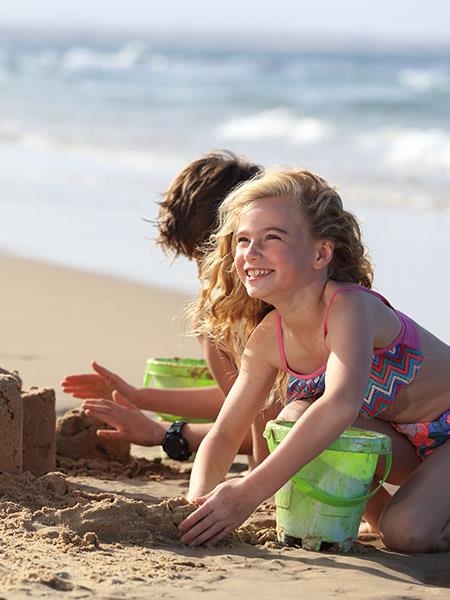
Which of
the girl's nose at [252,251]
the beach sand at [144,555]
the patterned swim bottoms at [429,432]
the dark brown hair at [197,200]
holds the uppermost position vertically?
the dark brown hair at [197,200]

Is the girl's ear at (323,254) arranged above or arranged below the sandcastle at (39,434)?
above

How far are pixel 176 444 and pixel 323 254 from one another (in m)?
1.27

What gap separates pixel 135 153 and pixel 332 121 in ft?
17.5

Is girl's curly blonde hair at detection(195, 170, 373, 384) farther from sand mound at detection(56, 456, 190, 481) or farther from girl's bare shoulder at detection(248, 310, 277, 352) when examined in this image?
sand mound at detection(56, 456, 190, 481)

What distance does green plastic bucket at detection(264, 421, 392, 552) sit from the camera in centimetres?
337

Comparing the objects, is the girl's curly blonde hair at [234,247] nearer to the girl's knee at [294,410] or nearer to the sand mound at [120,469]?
the girl's knee at [294,410]

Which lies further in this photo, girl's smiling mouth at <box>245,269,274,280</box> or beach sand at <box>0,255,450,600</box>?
girl's smiling mouth at <box>245,269,274,280</box>

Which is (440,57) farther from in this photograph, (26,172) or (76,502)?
(76,502)

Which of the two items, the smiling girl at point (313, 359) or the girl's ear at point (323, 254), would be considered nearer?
the smiling girl at point (313, 359)

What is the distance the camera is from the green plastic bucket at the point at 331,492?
11.1 ft

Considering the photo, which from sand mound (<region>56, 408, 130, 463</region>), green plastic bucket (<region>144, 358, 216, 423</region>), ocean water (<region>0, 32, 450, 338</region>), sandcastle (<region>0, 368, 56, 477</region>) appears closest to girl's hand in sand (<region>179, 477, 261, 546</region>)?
sandcastle (<region>0, 368, 56, 477</region>)

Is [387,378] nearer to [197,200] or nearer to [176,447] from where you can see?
[176,447]

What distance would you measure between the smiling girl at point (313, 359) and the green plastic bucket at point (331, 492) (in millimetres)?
99

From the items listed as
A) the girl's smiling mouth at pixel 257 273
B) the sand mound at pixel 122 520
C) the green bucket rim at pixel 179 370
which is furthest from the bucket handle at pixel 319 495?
the green bucket rim at pixel 179 370
